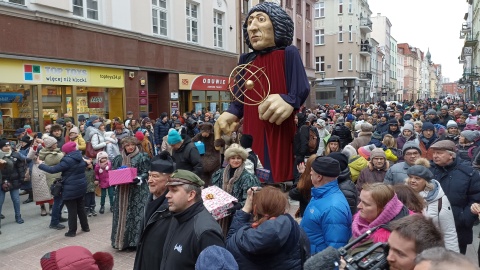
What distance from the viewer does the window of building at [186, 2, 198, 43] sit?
1910 cm

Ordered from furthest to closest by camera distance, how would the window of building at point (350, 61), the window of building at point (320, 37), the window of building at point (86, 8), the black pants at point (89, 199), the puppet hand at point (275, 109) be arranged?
1. the window of building at point (320, 37)
2. the window of building at point (350, 61)
3. the window of building at point (86, 8)
4. the black pants at point (89, 199)
5. the puppet hand at point (275, 109)

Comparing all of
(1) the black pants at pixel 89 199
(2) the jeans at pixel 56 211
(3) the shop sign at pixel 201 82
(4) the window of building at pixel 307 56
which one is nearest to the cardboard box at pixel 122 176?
(2) the jeans at pixel 56 211

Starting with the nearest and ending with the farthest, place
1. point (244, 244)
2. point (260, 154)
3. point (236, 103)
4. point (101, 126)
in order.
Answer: point (244, 244)
point (260, 154)
point (236, 103)
point (101, 126)

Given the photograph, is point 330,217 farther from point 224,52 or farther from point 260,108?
point 224,52

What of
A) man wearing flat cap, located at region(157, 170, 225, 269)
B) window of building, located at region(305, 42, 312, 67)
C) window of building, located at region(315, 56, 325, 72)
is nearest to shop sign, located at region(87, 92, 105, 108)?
man wearing flat cap, located at region(157, 170, 225, 269)

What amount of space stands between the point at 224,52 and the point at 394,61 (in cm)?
6573

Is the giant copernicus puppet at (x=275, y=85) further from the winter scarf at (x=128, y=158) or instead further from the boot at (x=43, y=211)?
the boot at (x=43, y=211)

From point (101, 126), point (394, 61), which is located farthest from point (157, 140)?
point (394, 61)

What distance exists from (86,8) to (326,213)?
42.6ft

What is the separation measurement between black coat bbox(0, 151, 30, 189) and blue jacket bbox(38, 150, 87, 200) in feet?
Answer: 3.68

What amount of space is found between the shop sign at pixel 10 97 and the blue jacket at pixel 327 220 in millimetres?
10748

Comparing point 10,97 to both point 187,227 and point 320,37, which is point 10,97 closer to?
point 187,227

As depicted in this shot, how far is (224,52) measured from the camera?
21.9 m

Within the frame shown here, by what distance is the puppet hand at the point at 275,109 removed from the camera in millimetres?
6043
